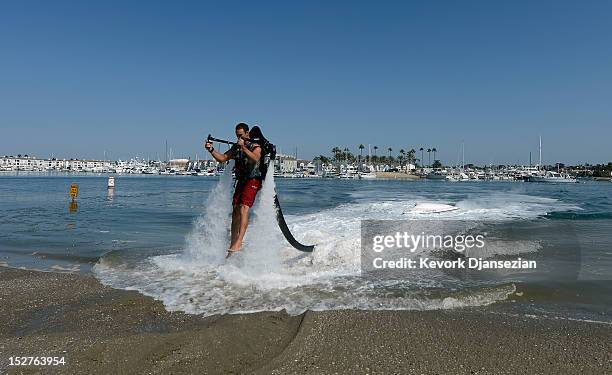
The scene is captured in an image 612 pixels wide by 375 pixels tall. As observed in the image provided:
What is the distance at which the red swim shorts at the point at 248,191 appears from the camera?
6.34 m

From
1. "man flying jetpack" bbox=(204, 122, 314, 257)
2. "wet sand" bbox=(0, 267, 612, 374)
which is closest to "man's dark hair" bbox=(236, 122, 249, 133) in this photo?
"man flying jetpack" bbox=(204, 122, 314, 257)

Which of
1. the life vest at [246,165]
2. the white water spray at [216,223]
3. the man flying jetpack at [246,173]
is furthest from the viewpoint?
the white water spray at [216,223]

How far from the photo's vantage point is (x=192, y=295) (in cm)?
470

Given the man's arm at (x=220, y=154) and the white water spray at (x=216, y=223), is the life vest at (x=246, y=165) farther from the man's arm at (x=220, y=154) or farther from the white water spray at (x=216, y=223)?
the white water spray at (x=216, y=223)

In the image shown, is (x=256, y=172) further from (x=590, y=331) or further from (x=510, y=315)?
(x=590, y=331)

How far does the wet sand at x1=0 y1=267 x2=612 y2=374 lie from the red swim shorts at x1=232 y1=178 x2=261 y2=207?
2.34m

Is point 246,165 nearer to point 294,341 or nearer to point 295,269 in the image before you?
point 295,269

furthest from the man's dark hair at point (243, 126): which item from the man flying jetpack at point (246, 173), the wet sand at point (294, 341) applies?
the wet sand at point (294, 341)

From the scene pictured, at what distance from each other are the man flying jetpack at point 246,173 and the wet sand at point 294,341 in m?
2.13

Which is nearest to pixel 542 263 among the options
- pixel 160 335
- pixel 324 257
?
pixel 324 257

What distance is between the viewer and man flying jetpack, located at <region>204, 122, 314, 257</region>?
6.25 m

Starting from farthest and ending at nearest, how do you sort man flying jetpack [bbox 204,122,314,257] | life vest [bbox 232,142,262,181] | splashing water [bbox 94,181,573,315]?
life vest [bbox 232,142,262,181] → man flying jetpack [bbox 204,122,314,257] → splashing water [bbox 94,181,573,315]

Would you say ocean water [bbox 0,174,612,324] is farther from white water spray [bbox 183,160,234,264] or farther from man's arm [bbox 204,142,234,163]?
man's arm [bbox 204,142,234,163]

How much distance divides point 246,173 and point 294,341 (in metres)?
3.53
